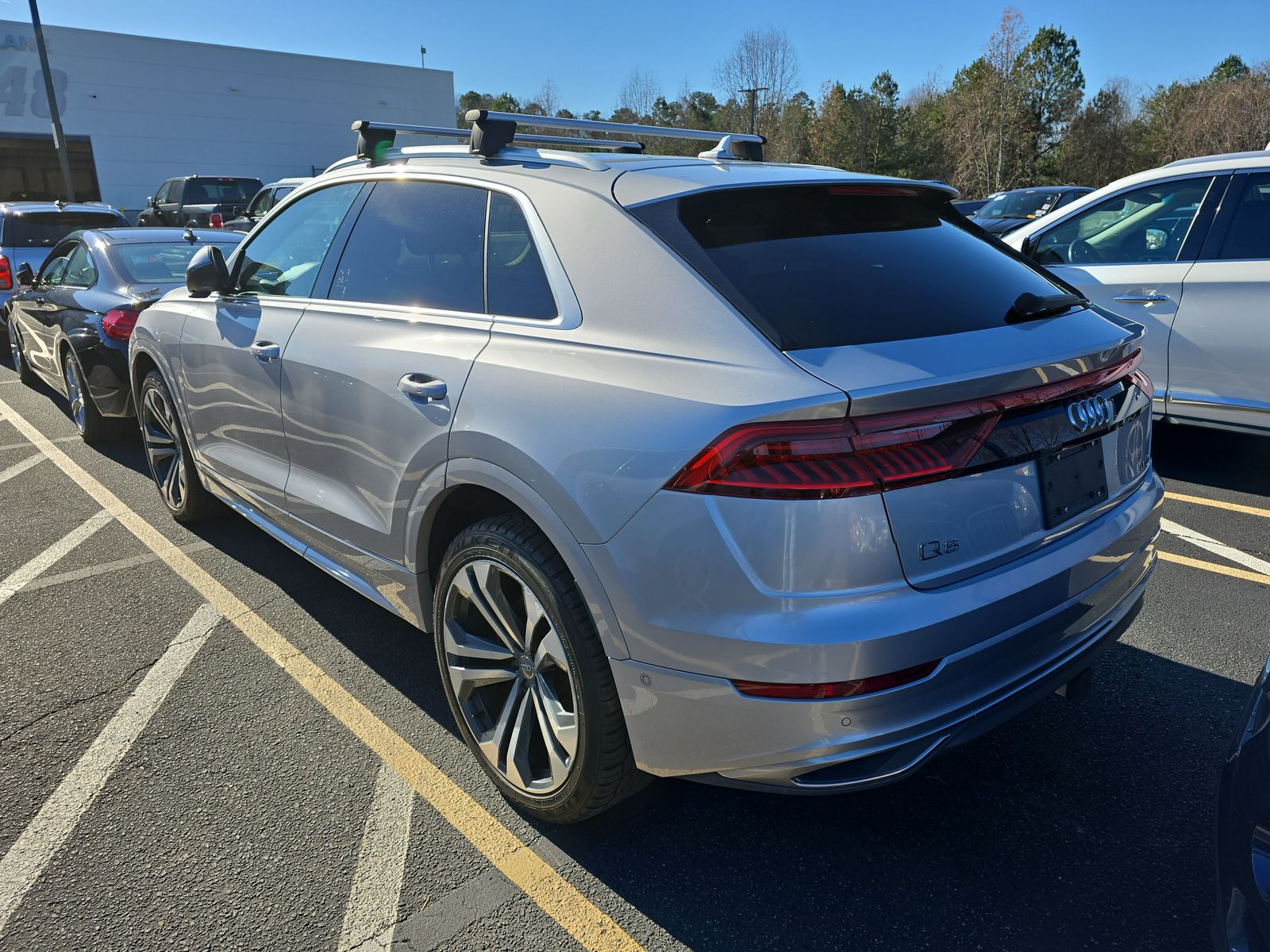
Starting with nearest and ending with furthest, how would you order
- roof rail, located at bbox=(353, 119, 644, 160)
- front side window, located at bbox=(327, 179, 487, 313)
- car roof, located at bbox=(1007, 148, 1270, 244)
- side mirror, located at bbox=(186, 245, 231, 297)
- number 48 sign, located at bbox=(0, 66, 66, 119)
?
front side window, located at bbox=(327, 179, 487, 313) < roof rail, located at bbox=(353, 119, 644, 160) < side mirror, located at bbox=(186, 245, 231, 297) < car roof, located at bbox=(1007, 148, 1270, 244) < number 48 sign, located at bbox=(0, 66, 66, 119)

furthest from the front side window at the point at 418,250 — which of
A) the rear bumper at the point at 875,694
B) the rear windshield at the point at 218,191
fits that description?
the rear windshield at the point at 218,191

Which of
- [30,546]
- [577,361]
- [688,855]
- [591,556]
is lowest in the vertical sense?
[30,546]

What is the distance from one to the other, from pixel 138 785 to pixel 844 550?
228 centimetres

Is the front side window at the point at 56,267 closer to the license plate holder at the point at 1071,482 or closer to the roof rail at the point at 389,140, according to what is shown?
the roof rail at the point at 389,140

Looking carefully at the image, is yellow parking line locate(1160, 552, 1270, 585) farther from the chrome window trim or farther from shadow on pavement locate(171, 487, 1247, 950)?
the chrome window trim

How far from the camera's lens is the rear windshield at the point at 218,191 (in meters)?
21.4

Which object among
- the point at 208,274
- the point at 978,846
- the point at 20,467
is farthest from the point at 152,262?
the point at 978,846

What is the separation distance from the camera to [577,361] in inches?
87.5

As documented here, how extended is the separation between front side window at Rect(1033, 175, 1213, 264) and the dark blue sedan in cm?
434

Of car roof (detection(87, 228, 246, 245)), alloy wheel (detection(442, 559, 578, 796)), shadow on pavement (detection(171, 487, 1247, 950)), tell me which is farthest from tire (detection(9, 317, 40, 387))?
shadow on pavement (detection(171, 487, 1247, 950))

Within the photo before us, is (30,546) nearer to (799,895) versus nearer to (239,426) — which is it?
(239,426)

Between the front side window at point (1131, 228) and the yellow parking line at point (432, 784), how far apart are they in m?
4.95

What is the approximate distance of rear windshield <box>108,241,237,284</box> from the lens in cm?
637

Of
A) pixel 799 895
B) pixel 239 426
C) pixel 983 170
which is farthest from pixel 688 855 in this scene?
pixel 983 170
